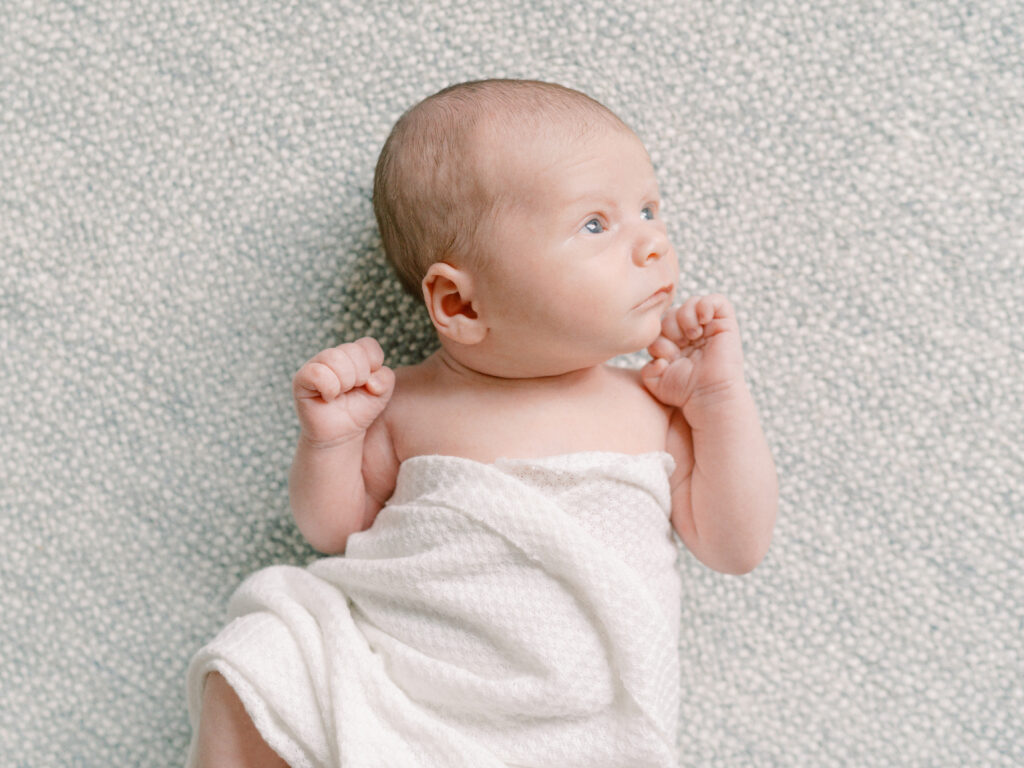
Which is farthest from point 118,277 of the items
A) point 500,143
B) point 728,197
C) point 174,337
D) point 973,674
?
point 973,674

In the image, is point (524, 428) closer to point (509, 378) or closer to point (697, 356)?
point (509, 378)

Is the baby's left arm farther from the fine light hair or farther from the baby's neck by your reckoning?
the fine light hair

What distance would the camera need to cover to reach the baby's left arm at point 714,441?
97 cm

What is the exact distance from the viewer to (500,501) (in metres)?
0.90

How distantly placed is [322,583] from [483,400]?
253 millimetres

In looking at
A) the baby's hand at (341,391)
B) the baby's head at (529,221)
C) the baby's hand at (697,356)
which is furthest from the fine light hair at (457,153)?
the baby's hand at (697,356)

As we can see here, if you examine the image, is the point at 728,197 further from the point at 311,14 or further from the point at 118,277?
the point at 118,277

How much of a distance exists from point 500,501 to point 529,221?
0.89ft

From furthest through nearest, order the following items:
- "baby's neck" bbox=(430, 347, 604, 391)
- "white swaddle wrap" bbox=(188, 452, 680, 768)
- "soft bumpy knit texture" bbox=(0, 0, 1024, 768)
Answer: "soft bumpy knit texture" bbox=(0, 0, 1024, 768) < "baby's neck" bbox=(430, 347, 604, 391) < "white swaddle wrap" bbox=(188, 452, 680, 768)

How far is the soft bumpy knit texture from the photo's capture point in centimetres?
109

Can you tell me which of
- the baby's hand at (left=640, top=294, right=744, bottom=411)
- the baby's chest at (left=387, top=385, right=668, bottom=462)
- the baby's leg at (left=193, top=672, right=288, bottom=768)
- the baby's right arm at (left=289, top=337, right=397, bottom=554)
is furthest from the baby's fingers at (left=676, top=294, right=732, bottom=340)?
the baby's leg at (left=193, top=672, right=288, bottom=768)

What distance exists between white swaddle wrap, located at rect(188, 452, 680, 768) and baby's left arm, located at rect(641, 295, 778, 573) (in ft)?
0.30

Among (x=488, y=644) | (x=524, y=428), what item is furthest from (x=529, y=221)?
(x=488, y=644)

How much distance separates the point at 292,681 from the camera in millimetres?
889
